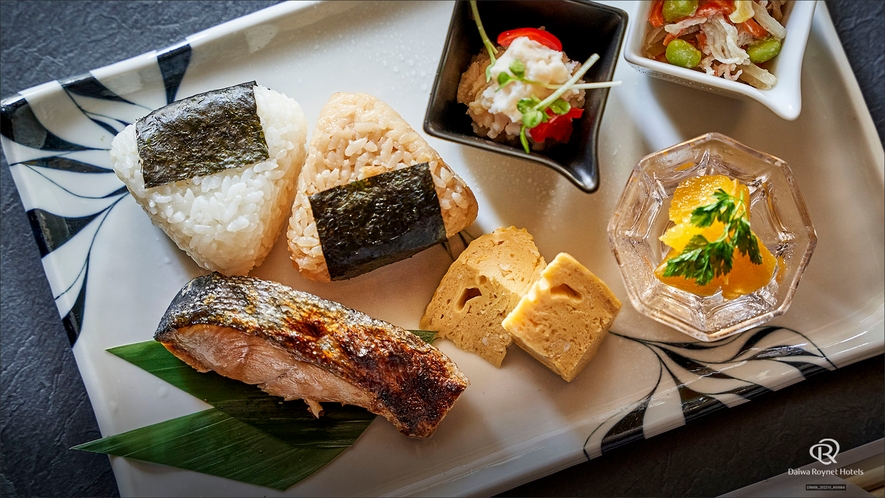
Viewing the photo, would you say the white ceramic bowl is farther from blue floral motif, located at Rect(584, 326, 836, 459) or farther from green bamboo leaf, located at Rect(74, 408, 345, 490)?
green bamboo leaf, located at Rect(74, 408, 345, 490)

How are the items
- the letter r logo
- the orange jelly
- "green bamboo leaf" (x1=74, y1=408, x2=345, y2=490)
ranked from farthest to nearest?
the letter r logo, "green bamboo leaf" (x1=74, y1=408, x2=345, y2=490), the orange jelly

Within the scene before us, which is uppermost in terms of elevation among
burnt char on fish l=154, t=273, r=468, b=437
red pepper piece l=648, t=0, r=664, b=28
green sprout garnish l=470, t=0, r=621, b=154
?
red pepper piece l=648, t=0, r=664, b=28

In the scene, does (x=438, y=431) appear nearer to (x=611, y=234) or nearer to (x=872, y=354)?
(x=611, y=234)

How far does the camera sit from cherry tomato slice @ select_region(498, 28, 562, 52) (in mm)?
2026

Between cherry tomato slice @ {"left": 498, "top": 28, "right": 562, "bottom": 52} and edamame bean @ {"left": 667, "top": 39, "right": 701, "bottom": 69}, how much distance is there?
0.38 metres

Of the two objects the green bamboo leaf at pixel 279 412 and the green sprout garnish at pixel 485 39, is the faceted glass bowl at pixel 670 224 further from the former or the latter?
the green bamboo leaf at pixel 279 412

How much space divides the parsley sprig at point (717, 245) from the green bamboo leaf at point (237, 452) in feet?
4.50

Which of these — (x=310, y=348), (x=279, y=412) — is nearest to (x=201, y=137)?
(x=310, y=348)

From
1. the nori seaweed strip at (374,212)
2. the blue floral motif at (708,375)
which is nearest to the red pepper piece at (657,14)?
the nori seaweed strip at (374,212)

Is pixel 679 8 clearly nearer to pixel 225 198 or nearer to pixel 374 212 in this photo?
pixel 374 212

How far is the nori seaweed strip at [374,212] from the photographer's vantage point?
2055mm

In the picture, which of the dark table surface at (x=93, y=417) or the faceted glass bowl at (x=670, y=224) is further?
the dark table surface at (x=93, y=417)

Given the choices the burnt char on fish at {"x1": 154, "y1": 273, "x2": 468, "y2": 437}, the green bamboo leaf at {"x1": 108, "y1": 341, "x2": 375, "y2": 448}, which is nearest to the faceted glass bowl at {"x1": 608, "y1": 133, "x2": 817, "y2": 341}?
the burnt char on fish at {"x1": 154, "y1": 273, "x2": 468, "y2": 437}

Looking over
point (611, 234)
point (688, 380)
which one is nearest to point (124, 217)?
point (611, 234)
